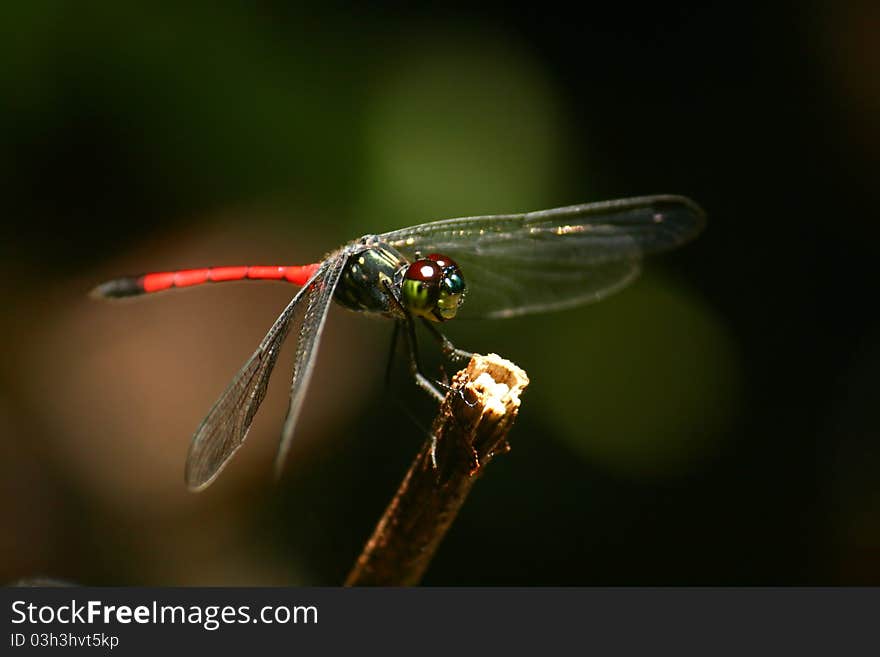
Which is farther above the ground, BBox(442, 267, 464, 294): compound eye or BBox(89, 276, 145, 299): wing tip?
BBox(442, 267, 464, 294): compound eye

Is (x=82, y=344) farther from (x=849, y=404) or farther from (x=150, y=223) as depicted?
(x=849, y=404)

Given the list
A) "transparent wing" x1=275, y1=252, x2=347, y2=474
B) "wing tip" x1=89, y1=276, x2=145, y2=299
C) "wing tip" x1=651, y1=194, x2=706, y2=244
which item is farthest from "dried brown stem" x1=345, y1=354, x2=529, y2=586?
"wing tip" x1=89, y1=276, x2=145, y2=299

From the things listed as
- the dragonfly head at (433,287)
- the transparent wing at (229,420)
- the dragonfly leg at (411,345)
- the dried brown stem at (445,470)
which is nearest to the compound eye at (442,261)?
the dragonfly head at (433,287)

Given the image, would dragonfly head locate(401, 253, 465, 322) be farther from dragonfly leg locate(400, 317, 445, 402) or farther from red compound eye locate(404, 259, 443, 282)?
dragonfly leg locate(400, 317, 445, 402)

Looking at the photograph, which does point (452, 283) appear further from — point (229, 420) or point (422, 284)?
point (229, 420)

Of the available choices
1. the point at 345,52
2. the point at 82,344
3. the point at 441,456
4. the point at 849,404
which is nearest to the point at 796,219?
the point at 849,404

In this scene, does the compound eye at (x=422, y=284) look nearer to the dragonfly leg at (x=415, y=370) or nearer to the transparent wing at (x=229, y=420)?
the dragonfly leg at (x=415, y=370)
